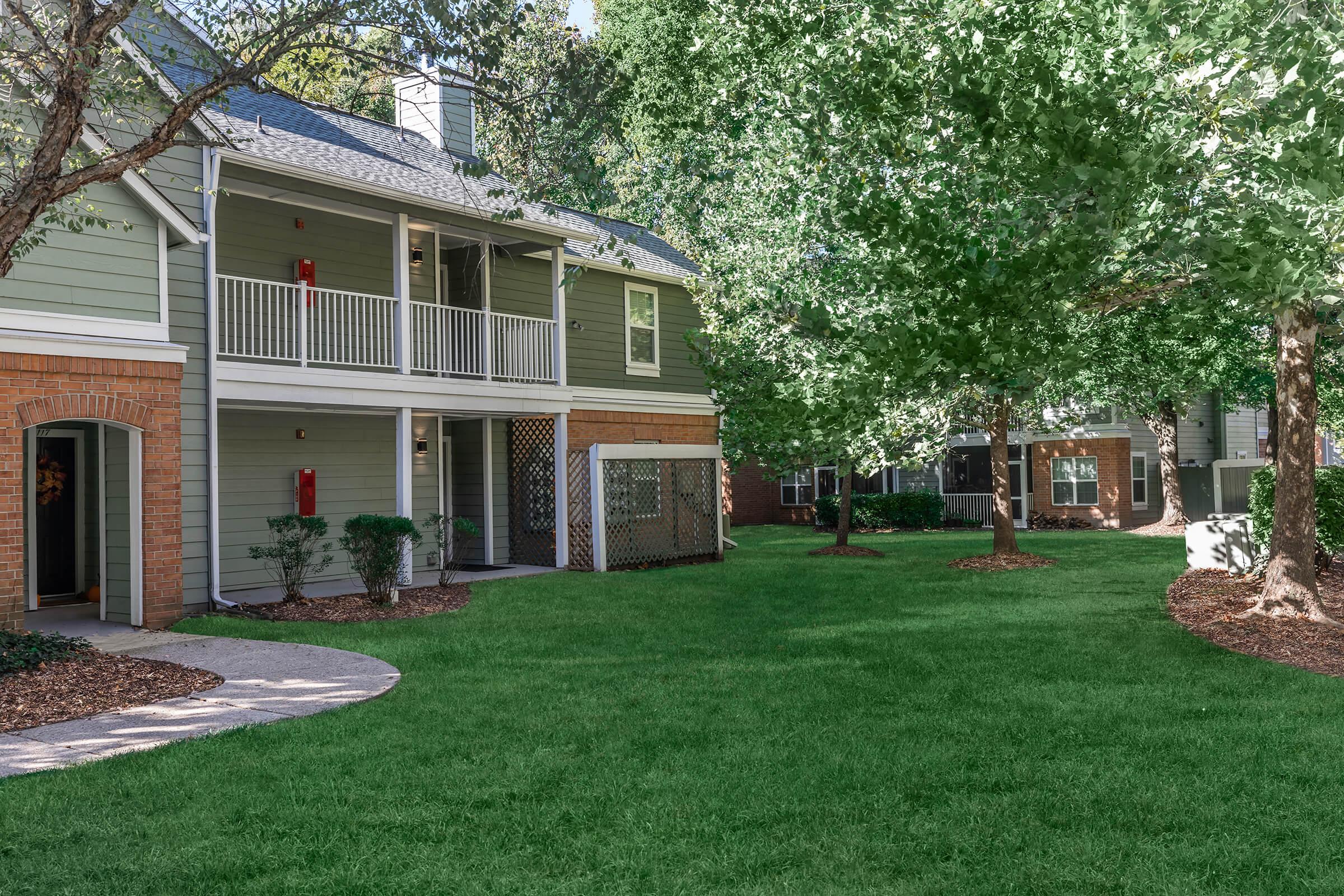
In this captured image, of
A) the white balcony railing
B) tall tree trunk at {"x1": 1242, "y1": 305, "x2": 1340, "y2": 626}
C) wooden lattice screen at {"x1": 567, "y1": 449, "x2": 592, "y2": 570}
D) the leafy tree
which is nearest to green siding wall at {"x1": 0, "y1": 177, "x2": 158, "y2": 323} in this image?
the white balcony railing

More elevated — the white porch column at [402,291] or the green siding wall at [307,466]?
the white porch column at [402,291]

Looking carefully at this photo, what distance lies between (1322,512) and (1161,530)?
13277 millimetres

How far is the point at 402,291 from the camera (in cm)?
1369

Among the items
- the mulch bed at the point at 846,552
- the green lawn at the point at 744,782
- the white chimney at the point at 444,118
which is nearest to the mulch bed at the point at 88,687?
the green lawn at the point at 744,782

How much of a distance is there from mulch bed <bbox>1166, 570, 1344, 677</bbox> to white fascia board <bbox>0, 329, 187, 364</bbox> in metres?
10.7

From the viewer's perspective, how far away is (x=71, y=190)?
7.03 m

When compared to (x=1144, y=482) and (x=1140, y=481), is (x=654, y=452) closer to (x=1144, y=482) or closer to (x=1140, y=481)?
(x=1140, y=481)

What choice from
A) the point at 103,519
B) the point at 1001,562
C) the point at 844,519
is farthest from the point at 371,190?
the point at 844,519

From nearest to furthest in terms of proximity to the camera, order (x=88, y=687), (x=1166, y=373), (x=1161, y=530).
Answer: (x=88, y=687) → (x=1166, y=373) → (x=1161, y=530)

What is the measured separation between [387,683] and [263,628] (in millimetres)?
3345

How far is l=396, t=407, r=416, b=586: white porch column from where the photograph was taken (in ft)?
44.1

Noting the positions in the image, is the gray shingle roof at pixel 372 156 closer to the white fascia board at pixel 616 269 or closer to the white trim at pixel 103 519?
the white fascia board at pixel 616 269

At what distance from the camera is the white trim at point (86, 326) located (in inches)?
387

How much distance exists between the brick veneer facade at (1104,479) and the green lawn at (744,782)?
19.9 metres
